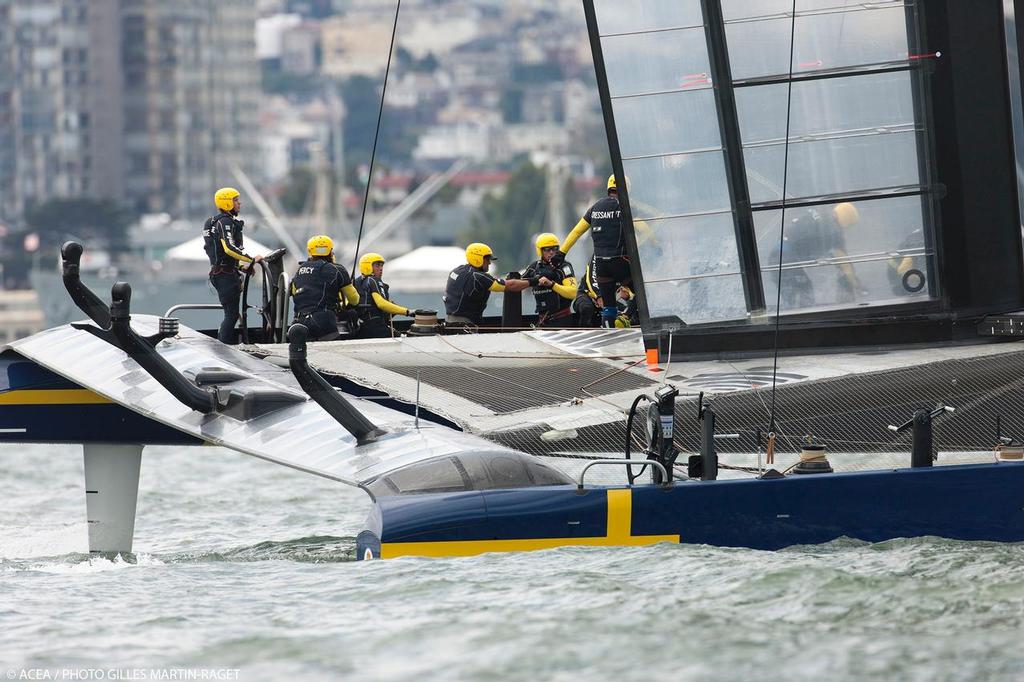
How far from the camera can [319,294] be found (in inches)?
447

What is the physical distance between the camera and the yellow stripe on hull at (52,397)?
10.2m

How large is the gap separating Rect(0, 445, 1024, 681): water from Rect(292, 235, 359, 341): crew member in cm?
292

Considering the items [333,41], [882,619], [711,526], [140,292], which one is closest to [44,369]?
[711,526]

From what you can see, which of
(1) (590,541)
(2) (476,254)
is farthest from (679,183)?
(2) (476,254)

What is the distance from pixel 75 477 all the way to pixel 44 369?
11.1m

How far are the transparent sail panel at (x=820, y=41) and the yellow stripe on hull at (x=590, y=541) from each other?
3.11 m

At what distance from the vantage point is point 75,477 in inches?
825

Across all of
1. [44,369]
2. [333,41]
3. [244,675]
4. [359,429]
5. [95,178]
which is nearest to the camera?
[244,675]

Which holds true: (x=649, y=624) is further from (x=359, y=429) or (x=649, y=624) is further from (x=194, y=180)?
(x=194, y=180)

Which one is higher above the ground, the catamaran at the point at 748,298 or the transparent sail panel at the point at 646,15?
the transparent sail panel at the point at 646,15

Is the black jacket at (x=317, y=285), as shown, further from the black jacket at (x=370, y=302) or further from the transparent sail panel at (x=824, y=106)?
the transparent sail panel at (x=824, y=106)

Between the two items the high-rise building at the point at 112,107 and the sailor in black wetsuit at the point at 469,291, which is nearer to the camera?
the sailor in black wetsuit at the point at 469,291

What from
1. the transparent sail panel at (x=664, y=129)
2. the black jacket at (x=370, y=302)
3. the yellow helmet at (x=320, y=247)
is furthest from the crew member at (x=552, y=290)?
the transparent sail panel at (x=664, y=129)

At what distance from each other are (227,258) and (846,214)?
428 centimetres
